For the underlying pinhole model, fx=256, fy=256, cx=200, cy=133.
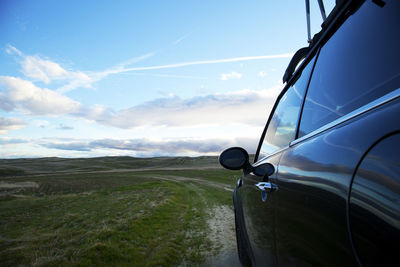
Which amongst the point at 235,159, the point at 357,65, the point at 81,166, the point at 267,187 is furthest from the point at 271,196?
the point at 81,166

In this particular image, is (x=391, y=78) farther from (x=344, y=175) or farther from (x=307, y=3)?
(x=307, y=3)

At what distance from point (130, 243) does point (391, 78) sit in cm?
487

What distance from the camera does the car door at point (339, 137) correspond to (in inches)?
31.1

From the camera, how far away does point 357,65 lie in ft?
3.58

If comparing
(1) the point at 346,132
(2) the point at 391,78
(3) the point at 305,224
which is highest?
(2) the point at 391,78

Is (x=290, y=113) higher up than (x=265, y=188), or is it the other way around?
(x=290, y=113)

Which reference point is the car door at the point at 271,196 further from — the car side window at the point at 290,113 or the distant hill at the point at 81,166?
the distant hill at the point at 81,166

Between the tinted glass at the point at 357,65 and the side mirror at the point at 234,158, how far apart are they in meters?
1.00

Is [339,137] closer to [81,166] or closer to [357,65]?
[357,65]

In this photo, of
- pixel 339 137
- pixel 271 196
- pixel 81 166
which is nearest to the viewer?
pixel 339 137

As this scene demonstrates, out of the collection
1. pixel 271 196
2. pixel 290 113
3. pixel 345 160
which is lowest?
pixel 271 196

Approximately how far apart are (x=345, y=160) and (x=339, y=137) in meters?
0.13

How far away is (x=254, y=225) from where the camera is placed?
6.89ft

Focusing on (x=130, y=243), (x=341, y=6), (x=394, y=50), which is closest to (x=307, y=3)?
(x=341, y=6)
